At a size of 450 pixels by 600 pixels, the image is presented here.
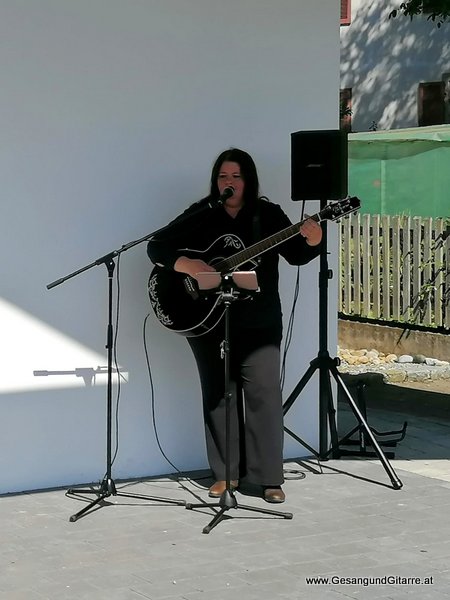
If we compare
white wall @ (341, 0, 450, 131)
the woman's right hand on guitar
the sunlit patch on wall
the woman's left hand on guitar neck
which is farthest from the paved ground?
white wall @ (341, 0, 450, 131)

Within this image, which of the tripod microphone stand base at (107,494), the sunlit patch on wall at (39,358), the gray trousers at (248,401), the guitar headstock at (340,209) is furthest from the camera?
the sunlit patch on wall at (39,358)

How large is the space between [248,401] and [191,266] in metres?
0.83

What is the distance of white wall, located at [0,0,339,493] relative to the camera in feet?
21.2

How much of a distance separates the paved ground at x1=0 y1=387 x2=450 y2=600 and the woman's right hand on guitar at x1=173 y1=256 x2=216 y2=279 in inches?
49.2

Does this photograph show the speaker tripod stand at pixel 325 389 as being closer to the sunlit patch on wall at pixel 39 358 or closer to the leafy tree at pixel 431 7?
the sunlit patch on wall at pixel 39 358

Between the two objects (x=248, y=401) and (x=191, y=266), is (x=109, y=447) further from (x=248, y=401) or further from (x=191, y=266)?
(x=191, y=266)

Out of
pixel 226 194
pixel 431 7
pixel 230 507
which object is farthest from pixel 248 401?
pixel 431 7

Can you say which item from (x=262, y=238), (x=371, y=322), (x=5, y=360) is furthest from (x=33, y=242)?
(x=371, y=322)

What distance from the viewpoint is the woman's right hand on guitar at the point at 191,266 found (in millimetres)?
6129

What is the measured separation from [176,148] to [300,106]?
0.88 m

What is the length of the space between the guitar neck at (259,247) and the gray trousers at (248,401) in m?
0.45

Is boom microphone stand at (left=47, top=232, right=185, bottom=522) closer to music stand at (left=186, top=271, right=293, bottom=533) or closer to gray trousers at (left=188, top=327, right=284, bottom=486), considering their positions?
music stand at (left=186, top=271, right=293, bottom=533)

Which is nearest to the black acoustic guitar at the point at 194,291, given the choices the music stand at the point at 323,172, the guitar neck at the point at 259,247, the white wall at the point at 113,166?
the guitar neck at the point at 259,247

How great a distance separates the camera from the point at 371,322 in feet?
39.8
